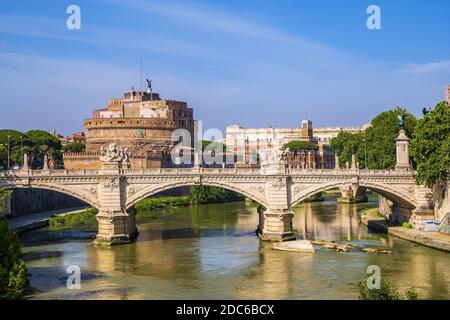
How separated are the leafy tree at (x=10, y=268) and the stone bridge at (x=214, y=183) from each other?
582 inches

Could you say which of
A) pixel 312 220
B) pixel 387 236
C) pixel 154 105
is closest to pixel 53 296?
pixel 387 236

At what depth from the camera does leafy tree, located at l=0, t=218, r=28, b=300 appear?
2709 cm

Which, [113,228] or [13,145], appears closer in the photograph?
[113,228]

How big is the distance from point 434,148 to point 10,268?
28.7 metres

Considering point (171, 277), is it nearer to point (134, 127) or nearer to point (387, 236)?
point (387, 236)

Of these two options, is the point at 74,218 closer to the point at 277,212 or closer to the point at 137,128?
the point at 277,212

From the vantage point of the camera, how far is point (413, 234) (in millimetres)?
42656

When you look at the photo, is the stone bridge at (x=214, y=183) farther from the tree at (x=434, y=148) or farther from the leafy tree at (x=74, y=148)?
the leafy tree at (x=74, y=148)

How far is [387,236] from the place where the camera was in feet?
151

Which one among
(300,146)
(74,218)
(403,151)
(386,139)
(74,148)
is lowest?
(74,218)

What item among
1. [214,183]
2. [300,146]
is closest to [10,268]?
[214,183]

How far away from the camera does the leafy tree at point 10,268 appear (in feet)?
88.9

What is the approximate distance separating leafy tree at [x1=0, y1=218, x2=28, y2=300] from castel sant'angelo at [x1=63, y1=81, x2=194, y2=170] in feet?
151

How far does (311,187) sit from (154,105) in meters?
48.9
